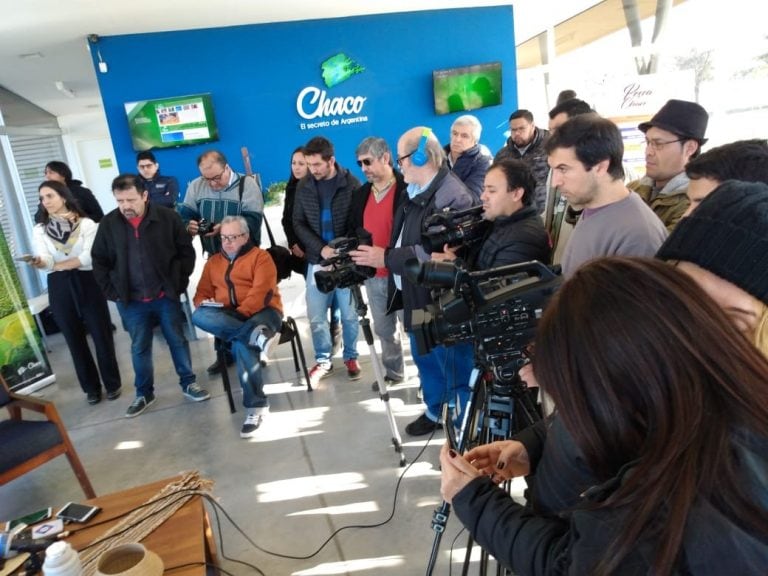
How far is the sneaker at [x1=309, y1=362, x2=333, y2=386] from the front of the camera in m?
3.62

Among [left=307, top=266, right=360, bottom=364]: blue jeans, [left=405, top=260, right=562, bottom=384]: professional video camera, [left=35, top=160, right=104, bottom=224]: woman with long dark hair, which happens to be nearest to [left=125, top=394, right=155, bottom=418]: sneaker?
[left=307, top=266, right=360, bottom=364]: blue jeans

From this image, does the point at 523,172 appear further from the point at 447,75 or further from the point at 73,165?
the point at 73,165

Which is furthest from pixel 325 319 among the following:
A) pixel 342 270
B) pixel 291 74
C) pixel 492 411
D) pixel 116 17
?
pixel 116 17

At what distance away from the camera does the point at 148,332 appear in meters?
3.48

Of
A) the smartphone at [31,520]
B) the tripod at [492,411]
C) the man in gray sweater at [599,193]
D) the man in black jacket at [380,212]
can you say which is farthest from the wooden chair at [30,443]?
the man in gray sweater at [599,193]

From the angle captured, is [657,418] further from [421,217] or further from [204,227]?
[204,227]

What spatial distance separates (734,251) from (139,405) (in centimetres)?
356

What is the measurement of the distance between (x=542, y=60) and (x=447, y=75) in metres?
2.75

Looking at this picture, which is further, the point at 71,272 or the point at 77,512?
the point at 71,272

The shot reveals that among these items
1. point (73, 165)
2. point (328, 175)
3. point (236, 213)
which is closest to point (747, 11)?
→ point (328, 175)

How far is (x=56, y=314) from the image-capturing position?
3.58m

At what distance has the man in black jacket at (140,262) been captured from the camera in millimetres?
3320

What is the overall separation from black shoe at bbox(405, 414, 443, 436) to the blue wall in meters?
3.22

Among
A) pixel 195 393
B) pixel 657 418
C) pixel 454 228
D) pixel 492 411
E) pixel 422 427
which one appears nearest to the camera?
pixel 657 418
